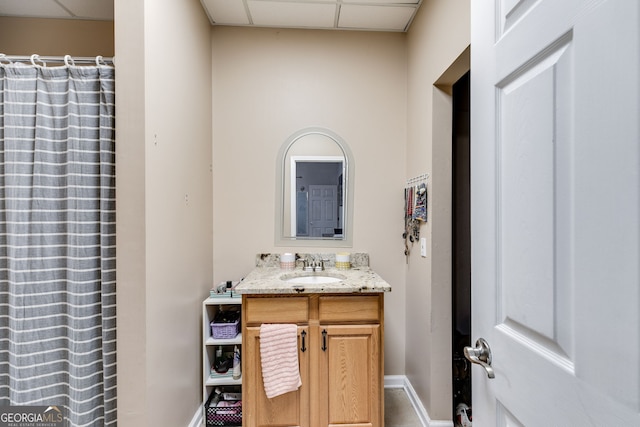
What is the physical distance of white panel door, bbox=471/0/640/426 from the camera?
47 centimetres

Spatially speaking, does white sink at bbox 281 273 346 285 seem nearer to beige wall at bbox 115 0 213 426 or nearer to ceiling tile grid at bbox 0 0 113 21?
beige wall at bbox 115 0 213 426

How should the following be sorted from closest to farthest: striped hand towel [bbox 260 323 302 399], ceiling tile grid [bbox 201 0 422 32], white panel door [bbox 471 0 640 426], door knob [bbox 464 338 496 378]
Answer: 1. white panel door [bbox 471 0 640 426]
2. door knob [bbox 464 338 496 378]
3. striped hand towel [bbox 260 323 302 399]
4. ceiling tile grid [bbox 201 0 422 32]

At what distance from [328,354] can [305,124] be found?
1.60m

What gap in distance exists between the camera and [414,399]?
6.82 ft

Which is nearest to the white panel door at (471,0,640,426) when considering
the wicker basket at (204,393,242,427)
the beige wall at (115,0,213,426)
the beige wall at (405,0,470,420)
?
the beige wall at (405,0,470,420)

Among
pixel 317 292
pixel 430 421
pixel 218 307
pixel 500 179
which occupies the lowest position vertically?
pixel 430 421

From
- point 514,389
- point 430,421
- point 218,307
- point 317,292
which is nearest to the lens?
point 514,389

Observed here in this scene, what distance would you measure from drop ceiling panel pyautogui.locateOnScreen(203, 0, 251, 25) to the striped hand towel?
204 cm

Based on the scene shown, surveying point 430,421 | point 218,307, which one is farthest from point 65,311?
point 430,421

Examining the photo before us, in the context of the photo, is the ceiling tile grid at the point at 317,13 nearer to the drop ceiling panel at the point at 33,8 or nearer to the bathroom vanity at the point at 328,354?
the drop ceiling panel at the point at 33,8

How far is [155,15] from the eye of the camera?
4.53 feet

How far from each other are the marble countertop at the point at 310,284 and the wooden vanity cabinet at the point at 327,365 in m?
0.05

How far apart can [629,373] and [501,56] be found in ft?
2.34

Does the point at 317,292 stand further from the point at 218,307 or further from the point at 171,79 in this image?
the point at 171,79
